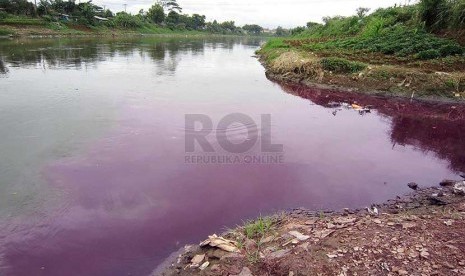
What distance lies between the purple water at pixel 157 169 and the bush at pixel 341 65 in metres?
2.82

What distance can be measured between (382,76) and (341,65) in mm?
2144

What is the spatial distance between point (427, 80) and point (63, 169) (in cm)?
1335

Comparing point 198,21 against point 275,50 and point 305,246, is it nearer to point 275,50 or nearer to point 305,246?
point 275,50

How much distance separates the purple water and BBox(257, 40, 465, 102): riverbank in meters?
1.13

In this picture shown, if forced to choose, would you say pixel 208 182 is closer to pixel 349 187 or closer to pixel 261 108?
pixel 349 187

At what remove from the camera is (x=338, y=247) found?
4.00 metres

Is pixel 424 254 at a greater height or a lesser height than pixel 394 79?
lesser

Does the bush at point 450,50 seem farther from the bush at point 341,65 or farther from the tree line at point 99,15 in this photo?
the tree line at point 99,15

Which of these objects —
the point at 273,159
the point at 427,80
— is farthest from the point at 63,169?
the point at 427,80

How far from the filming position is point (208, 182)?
6.53 metres

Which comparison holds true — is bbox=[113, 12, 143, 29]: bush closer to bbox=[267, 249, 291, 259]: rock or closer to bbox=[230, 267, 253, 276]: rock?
bbox=[267, 249, 291, 259]: rock

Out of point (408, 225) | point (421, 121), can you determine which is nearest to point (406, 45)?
point (421, 121)

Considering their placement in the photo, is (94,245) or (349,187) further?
(349,187)

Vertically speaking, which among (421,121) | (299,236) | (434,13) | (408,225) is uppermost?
(434,13)
